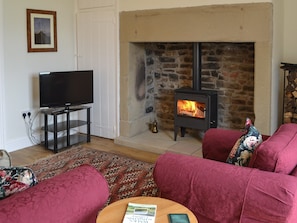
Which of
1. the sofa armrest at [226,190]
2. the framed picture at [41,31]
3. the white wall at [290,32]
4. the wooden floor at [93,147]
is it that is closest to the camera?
the sofa armrest at [226,190]

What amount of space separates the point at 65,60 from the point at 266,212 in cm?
454

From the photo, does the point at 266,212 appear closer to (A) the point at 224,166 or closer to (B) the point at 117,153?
(A) the point at 224,166

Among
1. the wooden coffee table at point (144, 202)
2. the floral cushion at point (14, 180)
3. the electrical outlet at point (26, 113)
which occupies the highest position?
the electrical outlet at point (26, 113)

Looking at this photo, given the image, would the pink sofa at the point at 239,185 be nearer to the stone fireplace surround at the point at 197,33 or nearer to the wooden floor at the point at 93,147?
the stone fireplace surround at the point at 197,33

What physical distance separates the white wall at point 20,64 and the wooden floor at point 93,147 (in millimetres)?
208

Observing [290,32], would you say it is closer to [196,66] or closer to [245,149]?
[196,66]

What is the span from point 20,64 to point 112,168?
2115 millimetres

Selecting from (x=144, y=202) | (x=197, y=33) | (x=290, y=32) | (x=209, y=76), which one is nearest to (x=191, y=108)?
(x=209, y=76)

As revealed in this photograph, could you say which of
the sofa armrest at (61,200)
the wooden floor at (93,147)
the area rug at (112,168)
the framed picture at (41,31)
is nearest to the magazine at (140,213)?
the sofa armrest at (61,200)

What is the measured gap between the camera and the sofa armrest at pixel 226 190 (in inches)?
81.9

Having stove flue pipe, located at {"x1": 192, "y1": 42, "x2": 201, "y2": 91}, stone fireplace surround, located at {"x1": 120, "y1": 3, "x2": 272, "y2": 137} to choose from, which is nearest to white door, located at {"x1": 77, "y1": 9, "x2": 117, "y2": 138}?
stone fireplace surround, located at {"x1": 120, "y1": 3, "x2": 272, "y2": 137}

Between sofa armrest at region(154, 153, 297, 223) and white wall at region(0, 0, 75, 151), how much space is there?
334 centimetres

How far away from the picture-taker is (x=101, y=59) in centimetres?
575

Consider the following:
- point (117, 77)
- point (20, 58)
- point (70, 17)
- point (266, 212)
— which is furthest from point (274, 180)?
point (70, 17)
